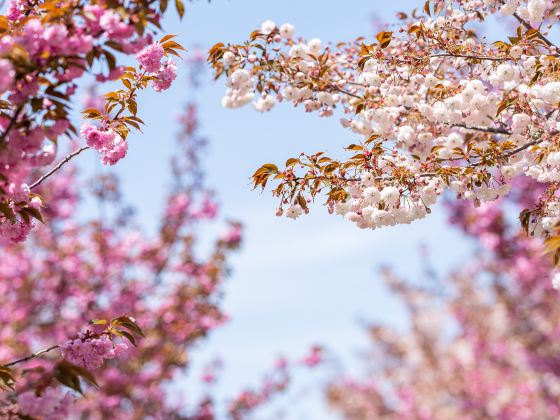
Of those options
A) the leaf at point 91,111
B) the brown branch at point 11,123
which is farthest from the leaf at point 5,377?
the leaf at point 91,111

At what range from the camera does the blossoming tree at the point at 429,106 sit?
149 inches

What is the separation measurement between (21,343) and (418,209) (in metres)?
7.42


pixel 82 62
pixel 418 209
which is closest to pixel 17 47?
pixel 82 62

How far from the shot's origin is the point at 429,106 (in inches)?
159

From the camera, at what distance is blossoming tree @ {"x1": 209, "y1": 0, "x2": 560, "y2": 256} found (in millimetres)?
3775

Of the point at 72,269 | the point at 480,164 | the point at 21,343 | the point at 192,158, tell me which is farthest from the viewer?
the point at 192,158

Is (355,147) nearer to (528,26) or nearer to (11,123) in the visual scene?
(528,26)

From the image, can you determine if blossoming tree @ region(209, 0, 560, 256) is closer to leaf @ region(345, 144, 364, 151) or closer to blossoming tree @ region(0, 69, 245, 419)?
leaf @ region(345, 144, 364, 151)

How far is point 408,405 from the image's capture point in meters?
18.0

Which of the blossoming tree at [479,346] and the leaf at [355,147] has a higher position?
the blossoming tree at [479,346]

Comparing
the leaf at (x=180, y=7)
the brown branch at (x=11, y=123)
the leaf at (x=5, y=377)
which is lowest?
the leaf at (x=5, y=377)

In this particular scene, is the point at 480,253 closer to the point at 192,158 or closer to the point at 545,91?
the point at 192,158

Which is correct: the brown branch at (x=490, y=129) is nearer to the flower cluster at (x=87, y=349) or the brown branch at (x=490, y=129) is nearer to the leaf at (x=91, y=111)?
the leaf at (x=91, y=111)

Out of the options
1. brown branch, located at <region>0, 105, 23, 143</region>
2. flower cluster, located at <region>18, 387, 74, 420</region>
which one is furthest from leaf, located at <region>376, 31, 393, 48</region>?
flower cluster, located at <region>18, 387, 74, 420</region>
